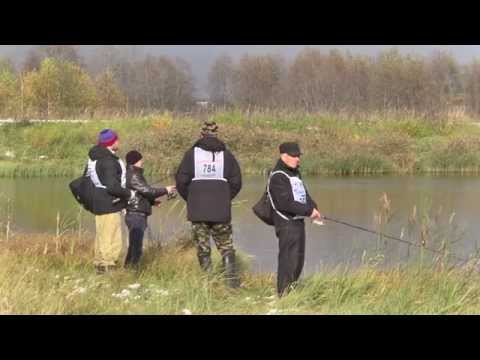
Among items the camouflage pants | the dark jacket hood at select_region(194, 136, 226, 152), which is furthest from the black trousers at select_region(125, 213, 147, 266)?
the dark jacket hood at select_region(194, 136, 226, 152)

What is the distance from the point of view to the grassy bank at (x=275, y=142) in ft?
69.1

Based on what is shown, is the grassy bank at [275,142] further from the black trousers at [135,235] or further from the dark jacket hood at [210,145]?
the dark jacket hood at [210,145]

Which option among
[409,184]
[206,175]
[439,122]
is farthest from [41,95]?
[206,175]

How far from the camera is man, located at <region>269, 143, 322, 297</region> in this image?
5.66 metres

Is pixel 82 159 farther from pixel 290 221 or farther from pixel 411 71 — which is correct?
pixel 411 71

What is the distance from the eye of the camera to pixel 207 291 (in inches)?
218

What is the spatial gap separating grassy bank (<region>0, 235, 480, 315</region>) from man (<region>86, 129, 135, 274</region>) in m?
0.23

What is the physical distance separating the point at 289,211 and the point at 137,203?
192cm

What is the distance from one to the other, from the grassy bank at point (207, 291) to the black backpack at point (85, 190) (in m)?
Result: 0.68

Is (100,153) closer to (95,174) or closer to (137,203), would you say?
(95,174)

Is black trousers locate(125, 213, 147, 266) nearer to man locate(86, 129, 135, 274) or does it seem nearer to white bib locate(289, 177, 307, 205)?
man locate(86, 129, 135, 274)

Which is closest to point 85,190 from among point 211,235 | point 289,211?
point 211,235

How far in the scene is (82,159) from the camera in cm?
2341

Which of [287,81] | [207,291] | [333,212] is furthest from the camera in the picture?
[287,81]
